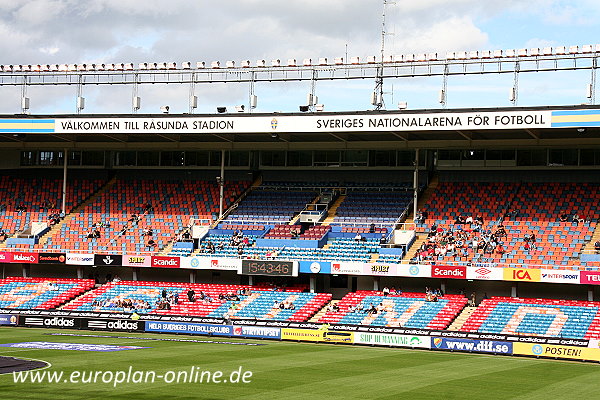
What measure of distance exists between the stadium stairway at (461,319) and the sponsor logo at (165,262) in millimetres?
18870

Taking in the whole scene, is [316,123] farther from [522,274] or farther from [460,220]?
[522,274]

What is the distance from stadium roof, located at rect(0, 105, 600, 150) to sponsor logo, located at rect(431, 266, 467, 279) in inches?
337

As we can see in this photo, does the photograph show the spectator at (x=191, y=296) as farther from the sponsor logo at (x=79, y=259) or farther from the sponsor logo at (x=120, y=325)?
the sponsor logo at (x=79, y=259)

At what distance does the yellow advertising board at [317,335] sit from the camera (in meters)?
47.5

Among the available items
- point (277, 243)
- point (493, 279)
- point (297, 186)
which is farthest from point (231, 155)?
point (493, 279)

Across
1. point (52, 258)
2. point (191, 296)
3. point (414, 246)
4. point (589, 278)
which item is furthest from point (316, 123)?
point (52, 258)

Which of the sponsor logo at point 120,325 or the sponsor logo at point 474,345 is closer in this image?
the sponsor logo at point 474,345

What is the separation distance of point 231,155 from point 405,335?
26646 millimetres

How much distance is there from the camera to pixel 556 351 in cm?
4200

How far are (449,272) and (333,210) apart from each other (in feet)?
41.4

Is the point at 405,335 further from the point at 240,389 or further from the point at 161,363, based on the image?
the point at 240,389

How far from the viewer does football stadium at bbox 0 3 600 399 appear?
152ft

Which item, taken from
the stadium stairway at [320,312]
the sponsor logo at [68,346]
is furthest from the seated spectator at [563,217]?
the sponsor logo at [68,346]

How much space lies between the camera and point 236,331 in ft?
165
